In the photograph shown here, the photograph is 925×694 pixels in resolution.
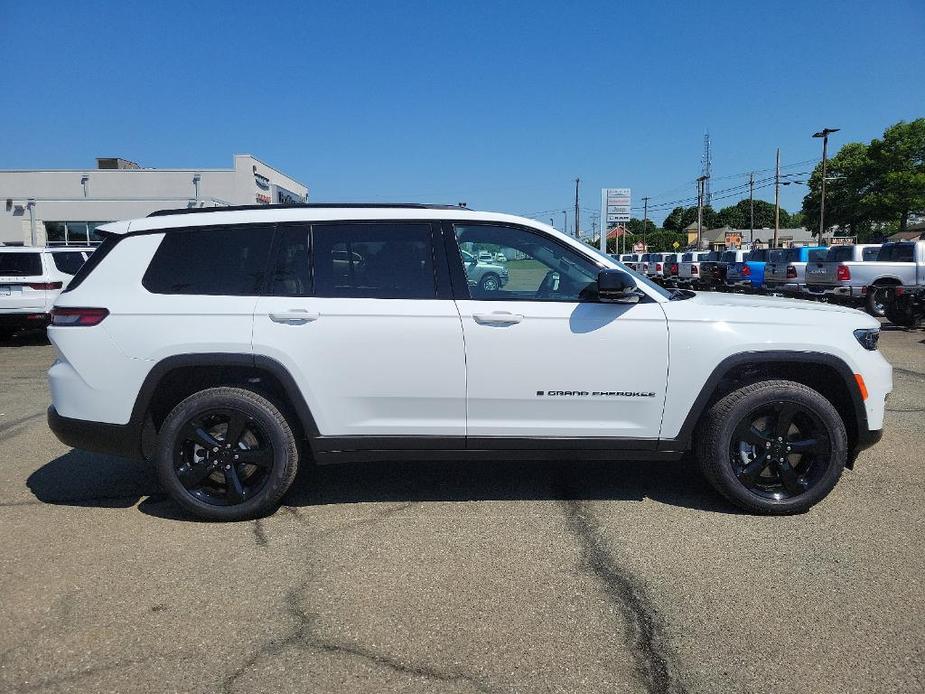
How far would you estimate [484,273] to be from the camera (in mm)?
4082

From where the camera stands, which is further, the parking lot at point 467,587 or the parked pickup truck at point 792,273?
the parked pickup truck at point 792,273

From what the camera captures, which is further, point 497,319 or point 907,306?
point 907,306

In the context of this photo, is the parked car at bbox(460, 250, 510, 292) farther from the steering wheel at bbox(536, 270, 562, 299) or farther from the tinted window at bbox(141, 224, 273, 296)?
the tinted window at bbox(141, 224, 273, 296)

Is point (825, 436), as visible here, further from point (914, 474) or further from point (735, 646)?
point (735, 646)

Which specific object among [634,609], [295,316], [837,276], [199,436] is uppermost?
[837,276]

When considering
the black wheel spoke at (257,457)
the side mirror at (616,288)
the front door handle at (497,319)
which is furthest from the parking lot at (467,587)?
the side mirror at (616,288)

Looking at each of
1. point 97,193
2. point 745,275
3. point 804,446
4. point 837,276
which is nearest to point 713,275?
point 745,275

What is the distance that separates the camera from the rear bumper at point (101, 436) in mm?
3990

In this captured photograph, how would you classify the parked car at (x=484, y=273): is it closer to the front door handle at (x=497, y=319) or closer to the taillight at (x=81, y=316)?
the front door handle at (x=497, y=319)

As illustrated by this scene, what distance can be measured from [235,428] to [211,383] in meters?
0.34

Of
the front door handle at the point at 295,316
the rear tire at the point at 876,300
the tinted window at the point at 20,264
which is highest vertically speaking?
the tinted window at the point at 20,264

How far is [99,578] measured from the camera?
11.1 feet

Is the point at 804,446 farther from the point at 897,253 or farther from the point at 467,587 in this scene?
the point at 897,253

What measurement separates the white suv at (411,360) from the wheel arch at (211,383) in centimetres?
1
